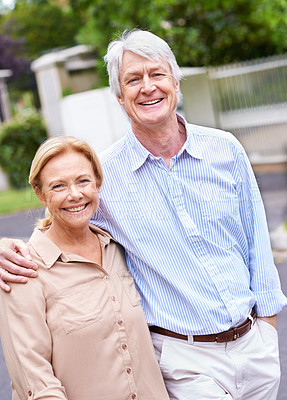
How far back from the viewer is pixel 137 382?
213cm

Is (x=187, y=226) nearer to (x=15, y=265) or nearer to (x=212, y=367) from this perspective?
(x=212, y=367)

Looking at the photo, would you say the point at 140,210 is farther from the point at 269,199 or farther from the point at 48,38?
the point at 48,38

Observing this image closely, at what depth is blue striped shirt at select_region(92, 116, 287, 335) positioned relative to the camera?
2.31m

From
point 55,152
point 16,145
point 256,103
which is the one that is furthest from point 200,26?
point 55,152

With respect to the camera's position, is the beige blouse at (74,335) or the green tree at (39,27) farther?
the green tree at (39,27)

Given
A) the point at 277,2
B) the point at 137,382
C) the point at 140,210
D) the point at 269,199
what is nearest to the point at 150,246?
the point at 140,210

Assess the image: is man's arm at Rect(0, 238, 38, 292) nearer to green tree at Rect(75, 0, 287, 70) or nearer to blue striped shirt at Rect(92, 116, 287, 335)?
blue striped shirt at Rect(92, 116, 287, 335)

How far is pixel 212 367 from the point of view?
2.31 meters

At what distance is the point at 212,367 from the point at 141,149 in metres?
0.88

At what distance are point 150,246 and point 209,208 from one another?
0.28 meters

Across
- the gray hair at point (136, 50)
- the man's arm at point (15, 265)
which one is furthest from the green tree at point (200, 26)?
the man's arm at point (15, 265)

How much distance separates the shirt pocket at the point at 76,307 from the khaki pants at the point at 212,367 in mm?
382

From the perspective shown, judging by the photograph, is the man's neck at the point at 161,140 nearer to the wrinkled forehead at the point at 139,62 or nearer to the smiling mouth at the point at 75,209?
the wrinkled forehead at the point at 139,62

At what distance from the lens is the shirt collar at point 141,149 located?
237 cm
